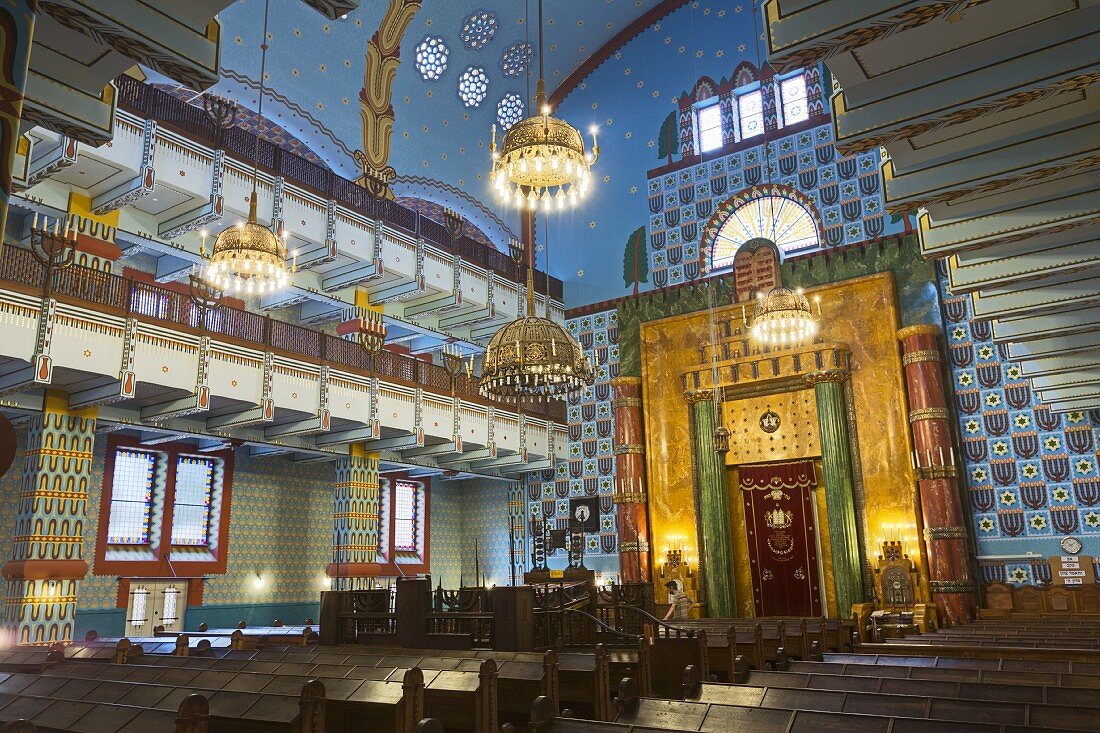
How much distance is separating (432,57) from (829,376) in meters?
13.7

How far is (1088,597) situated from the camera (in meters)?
16.4

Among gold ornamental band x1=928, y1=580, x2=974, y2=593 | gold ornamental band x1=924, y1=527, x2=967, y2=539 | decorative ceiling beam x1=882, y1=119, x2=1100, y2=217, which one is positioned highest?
decorative ceiling beam x1=882, y1=119, x2=1100, y2=217

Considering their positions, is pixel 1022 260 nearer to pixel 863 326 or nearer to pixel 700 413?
pixel 863 326

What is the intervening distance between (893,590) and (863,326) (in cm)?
608

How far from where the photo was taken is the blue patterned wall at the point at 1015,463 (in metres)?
16.9

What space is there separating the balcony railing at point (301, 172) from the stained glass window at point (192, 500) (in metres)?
7.08

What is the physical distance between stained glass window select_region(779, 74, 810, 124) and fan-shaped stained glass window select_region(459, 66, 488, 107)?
8.55 meters

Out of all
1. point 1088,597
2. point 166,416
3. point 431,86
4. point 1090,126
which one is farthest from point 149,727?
→ point 431,86

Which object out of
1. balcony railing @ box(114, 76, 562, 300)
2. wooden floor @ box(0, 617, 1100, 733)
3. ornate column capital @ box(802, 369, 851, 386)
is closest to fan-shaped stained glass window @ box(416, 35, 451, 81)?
balcony railing @ box(114, 76, 562, 300)

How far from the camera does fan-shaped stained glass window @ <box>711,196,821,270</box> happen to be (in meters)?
21.3

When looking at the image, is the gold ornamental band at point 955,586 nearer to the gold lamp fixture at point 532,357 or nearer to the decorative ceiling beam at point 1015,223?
the gold lamp fixture at point 532,357

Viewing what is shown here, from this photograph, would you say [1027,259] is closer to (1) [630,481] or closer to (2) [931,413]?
(2) [931,413]

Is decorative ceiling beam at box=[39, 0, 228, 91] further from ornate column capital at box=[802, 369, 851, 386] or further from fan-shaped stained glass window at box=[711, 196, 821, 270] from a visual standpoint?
fan-shaped stained glass window at box=[711, 196, 821, 270]

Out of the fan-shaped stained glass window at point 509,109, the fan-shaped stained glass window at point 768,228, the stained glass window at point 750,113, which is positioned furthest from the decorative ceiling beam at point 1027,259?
the fan-shaped stained glass window at point 509,109
